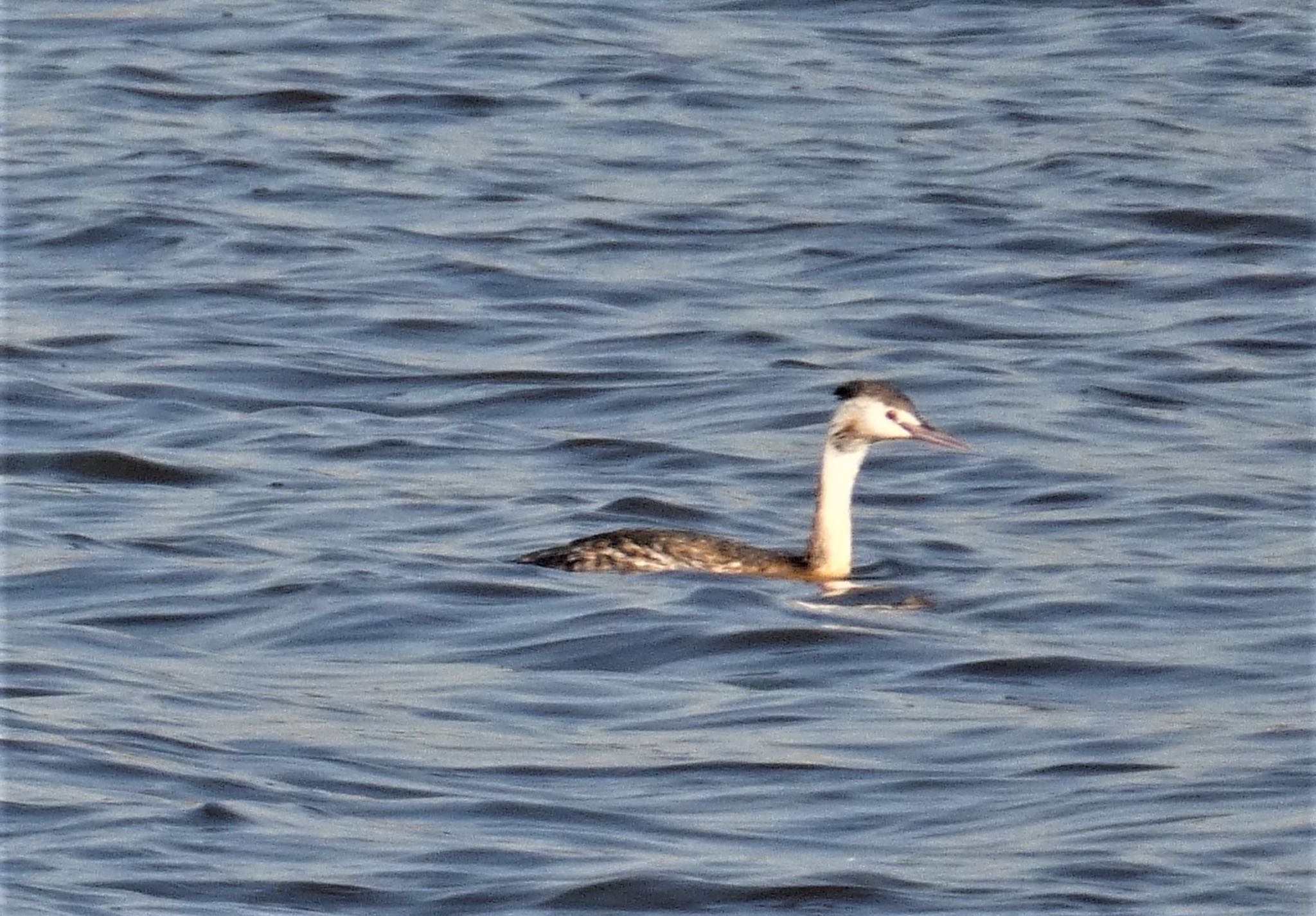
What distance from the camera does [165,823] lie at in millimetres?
8406

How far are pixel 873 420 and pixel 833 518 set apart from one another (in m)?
0.37

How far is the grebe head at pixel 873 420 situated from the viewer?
12.1 metres

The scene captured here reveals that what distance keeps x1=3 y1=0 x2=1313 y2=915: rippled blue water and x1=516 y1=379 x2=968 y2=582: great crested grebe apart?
0.12 meters

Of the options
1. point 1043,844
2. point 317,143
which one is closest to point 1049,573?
point 1043,844

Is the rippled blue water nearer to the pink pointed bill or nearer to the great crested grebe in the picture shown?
the great crested grebe

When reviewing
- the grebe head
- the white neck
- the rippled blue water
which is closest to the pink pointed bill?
the grebe head

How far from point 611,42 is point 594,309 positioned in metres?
7.29

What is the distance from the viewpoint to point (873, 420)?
12.1 metres

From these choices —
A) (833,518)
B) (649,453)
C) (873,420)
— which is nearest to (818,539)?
(833,518)

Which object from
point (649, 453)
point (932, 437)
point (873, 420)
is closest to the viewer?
point (932, 437)

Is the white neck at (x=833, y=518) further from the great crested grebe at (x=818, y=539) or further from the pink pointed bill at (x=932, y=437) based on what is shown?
the pink pointed bill at (x=932, y=437)

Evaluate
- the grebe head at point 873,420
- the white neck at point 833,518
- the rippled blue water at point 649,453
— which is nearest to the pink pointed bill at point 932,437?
the grebe head at point 873,420

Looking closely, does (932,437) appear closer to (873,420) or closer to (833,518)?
(873,420)

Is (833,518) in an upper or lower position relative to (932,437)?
lower
